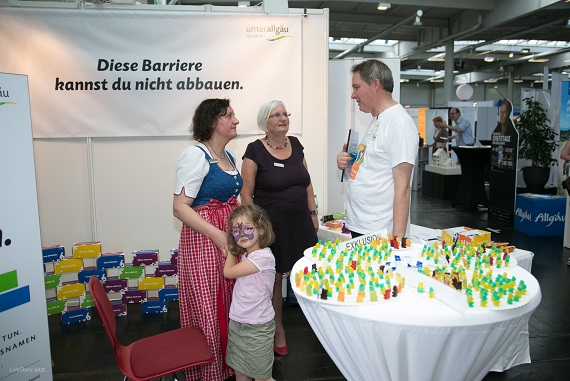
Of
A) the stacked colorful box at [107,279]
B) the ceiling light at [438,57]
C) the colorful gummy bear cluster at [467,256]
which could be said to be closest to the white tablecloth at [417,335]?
the colorful gummy bear cluster at [467,256]

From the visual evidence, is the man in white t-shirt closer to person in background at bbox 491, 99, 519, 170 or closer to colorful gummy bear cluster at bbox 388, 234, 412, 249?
colorful gummy bear cluster at bbox 388, 234, 412, 249

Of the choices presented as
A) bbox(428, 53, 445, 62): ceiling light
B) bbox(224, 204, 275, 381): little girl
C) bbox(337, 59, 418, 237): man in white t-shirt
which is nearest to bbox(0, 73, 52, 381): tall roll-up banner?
bbox(224, 204, 275, 381): little girl

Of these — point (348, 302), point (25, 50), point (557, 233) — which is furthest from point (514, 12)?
point (348, 302)

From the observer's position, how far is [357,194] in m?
2.21

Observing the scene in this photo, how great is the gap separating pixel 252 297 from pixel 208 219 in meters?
0.45

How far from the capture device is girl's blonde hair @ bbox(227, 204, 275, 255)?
79.7 inches

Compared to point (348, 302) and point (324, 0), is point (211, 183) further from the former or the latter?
point (324, 0)

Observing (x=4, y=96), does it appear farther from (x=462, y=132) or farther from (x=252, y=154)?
(x=462, y=132)

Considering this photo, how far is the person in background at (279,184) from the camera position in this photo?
2.56 m

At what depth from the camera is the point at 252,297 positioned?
81.7 inches

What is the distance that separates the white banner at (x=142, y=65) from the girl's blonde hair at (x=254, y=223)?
181 centimetres

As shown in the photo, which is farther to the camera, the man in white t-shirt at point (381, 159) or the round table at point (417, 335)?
the man in white t-shirt at point (381, 159)

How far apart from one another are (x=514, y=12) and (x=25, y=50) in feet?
27.8

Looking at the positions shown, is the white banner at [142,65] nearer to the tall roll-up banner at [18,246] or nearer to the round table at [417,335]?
the tall roll-up banner at [18,246]
